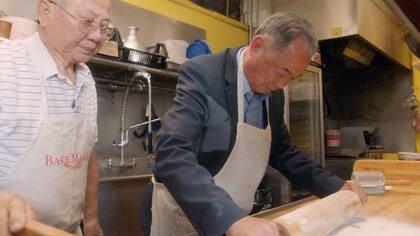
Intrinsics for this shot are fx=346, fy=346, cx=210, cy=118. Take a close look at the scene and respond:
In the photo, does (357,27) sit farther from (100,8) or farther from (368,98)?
(100,8)

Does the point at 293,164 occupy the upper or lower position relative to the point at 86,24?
lower

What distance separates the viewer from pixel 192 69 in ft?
3.05

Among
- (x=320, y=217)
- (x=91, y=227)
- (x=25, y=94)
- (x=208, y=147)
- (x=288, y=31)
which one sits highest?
(x=288, y=31)

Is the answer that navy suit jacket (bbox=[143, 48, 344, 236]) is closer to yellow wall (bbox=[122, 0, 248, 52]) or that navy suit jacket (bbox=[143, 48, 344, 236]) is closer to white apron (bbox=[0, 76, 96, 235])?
white apron (bbox=[0, 76, 96, 235])

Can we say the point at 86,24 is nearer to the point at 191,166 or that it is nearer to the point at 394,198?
the point at 191,166

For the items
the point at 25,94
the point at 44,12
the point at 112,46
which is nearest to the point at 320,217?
the point at 25,94

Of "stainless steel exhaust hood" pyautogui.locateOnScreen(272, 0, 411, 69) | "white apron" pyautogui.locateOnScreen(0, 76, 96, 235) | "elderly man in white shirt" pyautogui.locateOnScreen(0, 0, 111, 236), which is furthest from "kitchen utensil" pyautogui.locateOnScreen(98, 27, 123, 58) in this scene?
"stainless steel exhaust hood" pyautogui.locateOnScreen(272, 0, 411, 69)

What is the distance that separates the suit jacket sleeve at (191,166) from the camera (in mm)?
641

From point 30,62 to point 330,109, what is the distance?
3.33 meters

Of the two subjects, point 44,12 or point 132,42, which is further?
point 132,42

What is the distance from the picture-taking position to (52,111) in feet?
2.79

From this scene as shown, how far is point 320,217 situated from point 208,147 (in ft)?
1.10

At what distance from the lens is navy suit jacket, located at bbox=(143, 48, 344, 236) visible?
2.17 ft

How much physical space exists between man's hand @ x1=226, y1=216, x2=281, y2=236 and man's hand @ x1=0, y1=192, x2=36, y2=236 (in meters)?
0.32
